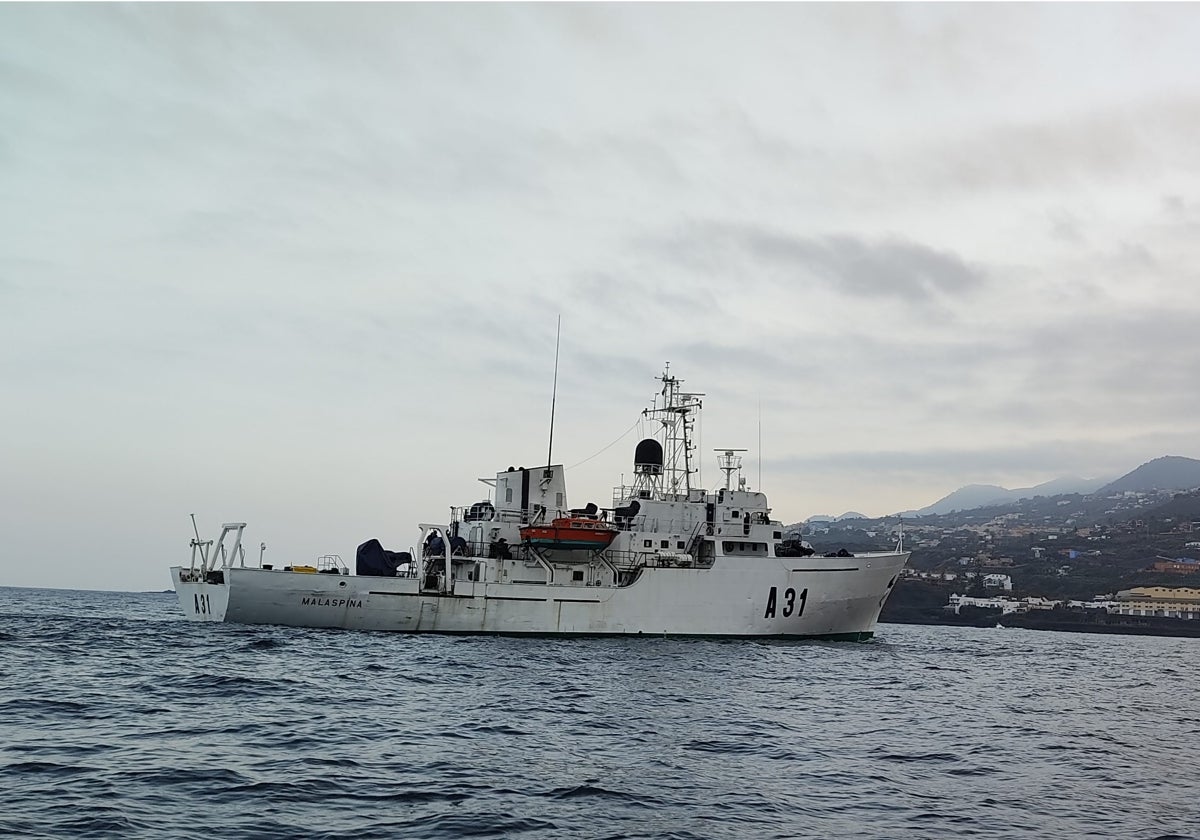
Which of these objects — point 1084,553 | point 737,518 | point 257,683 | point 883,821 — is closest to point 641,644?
point 737,518

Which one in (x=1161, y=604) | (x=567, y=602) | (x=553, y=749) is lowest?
(x=1161, y=604)

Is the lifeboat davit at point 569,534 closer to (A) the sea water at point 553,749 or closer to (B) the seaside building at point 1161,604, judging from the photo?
(A) the sea water at point 553,749

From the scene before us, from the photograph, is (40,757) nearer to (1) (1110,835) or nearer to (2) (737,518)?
(1) (1110,835)

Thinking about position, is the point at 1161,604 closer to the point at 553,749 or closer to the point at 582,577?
the point at 582,577

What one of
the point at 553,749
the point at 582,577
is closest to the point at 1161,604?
the point at 582,577

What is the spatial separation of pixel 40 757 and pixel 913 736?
55.5ft

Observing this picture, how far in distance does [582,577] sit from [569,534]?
2.91m

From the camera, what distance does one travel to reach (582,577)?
149ft

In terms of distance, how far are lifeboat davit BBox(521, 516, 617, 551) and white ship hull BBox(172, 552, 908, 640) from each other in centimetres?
193

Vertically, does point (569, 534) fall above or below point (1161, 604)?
above

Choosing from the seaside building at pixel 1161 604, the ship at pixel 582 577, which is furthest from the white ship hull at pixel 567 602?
the seaside building at pixel 1161 604

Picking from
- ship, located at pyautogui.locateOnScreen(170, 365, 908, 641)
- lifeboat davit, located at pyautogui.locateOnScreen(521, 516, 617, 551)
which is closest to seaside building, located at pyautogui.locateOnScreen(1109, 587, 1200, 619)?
ship, located at pyautogui.locateOnScreen(170, 365, 908, 641)

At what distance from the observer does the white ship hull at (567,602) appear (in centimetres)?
4178

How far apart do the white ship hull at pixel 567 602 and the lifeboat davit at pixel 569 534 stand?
6.34 ft
